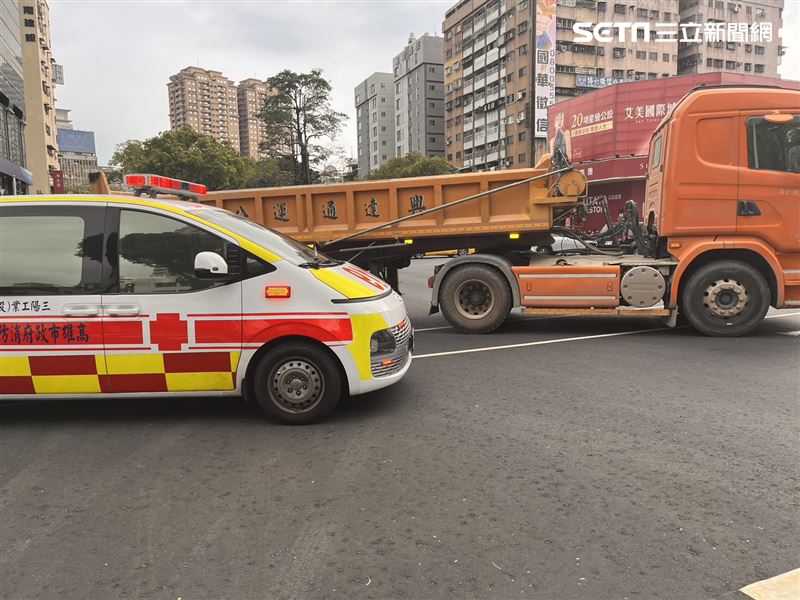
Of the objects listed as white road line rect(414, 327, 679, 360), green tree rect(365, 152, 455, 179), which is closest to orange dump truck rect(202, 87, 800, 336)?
white road line rect(414, 327, 679, 360)

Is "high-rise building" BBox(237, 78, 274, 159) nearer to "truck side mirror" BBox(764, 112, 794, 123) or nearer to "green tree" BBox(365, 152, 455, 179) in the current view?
"green tree" BBox(365, 152, 455, 179)

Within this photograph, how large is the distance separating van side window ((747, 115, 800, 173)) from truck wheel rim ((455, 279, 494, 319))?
3612 mm

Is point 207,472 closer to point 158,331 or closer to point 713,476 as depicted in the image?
point 158,331

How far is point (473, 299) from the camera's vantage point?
27.1 feet

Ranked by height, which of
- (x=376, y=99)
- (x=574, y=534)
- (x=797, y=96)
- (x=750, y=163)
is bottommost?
(x=574, y=534)

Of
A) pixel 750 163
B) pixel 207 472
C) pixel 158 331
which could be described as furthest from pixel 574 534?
pixel 750 163

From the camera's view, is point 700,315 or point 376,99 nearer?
point 700,315

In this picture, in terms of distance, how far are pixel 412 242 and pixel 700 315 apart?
13.0 feet

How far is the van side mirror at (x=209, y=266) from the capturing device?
416 cm

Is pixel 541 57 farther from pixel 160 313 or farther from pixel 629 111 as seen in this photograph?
pixel 160 313

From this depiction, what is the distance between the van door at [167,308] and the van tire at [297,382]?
9.6 inches

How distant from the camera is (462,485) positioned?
3256 millimetres

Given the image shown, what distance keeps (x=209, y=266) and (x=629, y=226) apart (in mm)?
6685

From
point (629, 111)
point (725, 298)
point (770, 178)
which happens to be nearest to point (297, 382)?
point (725, 298)
